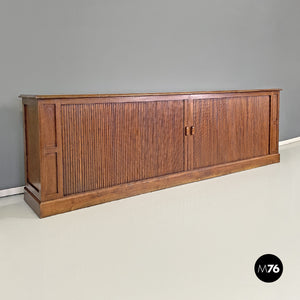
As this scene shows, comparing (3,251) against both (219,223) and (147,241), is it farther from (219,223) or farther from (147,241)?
(219,223)

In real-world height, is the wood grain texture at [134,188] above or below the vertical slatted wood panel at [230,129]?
below

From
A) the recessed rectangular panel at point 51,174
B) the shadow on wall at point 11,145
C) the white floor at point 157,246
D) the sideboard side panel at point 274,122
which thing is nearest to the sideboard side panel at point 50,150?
the recessed rectangular panel at point 51,174

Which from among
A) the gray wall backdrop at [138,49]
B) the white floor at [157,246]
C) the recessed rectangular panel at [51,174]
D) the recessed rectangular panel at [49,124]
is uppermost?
the gray wall backdrop at [138,49]

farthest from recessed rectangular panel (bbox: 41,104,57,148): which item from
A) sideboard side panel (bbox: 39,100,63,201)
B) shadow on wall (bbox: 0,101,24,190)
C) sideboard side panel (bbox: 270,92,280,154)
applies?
sideboard side panel (bbox: 270,92,280,154)

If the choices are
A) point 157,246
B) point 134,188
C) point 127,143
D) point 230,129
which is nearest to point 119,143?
point 127,143

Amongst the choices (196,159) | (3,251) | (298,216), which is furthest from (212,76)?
(3,251)

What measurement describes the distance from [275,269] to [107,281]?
78 cm

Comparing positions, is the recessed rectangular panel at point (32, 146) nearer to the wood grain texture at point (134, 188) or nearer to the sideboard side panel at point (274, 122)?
the wood grain texture at point (134, 188)

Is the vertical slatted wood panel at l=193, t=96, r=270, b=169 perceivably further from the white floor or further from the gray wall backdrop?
the gray wall backdrop

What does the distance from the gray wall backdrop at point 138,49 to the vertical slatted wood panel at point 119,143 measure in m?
0.65

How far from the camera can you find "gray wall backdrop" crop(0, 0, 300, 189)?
3021 mm

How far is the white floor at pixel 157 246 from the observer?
162 centimetres

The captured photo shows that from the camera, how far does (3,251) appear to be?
2.02 m

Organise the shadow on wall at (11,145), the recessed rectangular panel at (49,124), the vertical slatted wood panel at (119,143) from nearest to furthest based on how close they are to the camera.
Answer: the recessed rectangular panel at (49,124)
the vertical slatted wood panel at (119,143)
the shadow on wall at (11,145)
